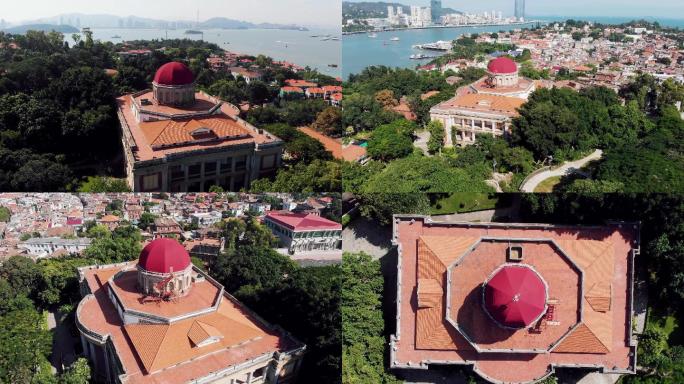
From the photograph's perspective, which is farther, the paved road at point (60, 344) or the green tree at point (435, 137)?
the green tree at point (435, 137)

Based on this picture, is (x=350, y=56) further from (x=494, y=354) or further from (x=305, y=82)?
(x=494, y=354)

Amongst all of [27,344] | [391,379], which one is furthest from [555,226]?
[27,344]

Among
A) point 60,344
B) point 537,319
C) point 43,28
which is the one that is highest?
point 43,28

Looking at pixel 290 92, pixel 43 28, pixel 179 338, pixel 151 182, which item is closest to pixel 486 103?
pixel 290 92

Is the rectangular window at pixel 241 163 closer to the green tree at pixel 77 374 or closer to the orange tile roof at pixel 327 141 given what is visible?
the orange tile roof at pixel 327 141

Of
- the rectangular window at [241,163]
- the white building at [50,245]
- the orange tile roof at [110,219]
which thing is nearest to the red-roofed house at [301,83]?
the rectangular window at [241,163]

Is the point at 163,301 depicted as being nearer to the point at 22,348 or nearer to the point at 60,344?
the point at 22,348
